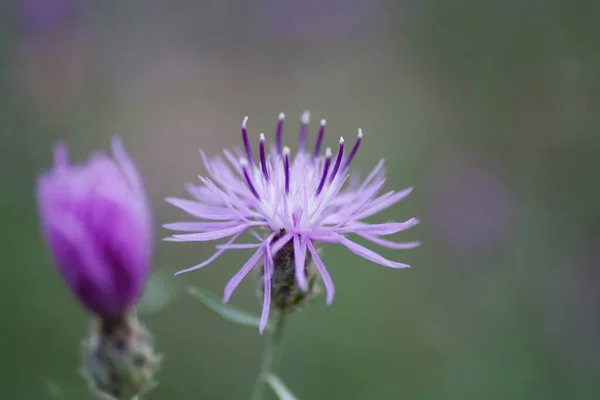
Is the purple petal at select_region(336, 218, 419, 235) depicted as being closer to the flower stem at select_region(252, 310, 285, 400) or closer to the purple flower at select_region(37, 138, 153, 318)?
the flower stem at select_region(252, 310, 285, 400)

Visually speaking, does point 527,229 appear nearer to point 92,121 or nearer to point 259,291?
point 259,291

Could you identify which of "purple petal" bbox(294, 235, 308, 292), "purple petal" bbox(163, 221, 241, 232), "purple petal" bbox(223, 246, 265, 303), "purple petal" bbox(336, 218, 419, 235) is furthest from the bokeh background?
"purple petal" bbox(336, 218, 419, 235)

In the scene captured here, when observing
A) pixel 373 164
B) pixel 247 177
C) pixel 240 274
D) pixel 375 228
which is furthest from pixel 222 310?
pixel 373 164

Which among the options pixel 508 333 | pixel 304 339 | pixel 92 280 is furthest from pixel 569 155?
pixel 92 280

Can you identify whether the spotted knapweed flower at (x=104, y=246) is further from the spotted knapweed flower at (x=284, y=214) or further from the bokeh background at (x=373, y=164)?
the bokeh background at (x=373, y=164)

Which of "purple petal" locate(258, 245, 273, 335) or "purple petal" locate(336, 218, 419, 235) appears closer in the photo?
"purple petal" locate(258, 245, 273, 335)

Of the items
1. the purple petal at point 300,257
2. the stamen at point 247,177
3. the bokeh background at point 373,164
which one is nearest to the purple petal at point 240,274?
the purple petal at point 300,257
